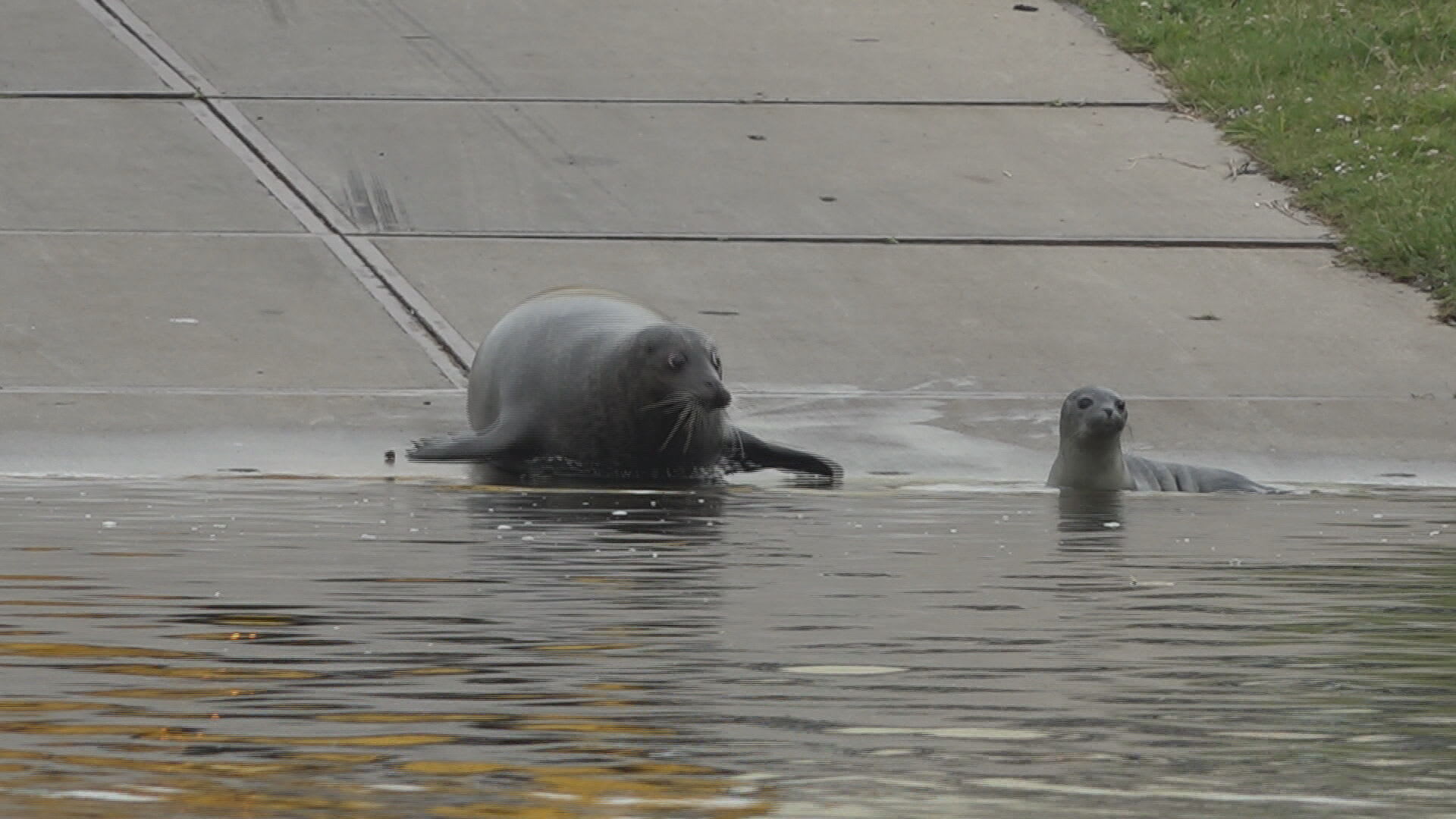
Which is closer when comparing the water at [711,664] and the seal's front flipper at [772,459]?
the water at [711,664]

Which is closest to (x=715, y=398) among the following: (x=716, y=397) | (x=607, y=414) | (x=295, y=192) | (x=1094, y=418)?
(x=716, y=397)

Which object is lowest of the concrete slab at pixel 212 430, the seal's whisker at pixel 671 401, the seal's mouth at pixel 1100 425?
the concrete slab at pixel 212 430

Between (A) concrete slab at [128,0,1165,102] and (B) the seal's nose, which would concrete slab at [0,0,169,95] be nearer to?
(A) concrete slab at [128,0,1165,102]

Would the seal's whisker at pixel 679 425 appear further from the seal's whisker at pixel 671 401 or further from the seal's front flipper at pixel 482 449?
the seal's front flipper at pixel 482 449

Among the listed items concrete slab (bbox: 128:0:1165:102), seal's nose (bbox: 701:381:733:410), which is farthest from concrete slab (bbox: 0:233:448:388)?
concrete slab (bbox: 128:0:1165:102)

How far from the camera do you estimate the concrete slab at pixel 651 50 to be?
1258cm

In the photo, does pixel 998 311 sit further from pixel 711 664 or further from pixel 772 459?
pixel 711 664

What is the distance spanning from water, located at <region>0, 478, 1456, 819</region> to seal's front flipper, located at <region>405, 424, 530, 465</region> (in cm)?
110

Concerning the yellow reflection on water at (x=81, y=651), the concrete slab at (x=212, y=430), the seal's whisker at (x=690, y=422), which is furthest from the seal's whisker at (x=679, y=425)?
the yellow reflection on water at (x=81, y=651)

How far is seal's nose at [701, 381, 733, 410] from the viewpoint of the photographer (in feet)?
24.7

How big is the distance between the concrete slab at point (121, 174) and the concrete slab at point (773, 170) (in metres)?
0.33

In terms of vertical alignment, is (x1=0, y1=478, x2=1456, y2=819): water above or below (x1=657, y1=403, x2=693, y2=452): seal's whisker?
above

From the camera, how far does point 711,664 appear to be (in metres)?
3.71

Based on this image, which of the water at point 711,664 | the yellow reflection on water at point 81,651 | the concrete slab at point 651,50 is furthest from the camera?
the concrete slab at point 651,50
